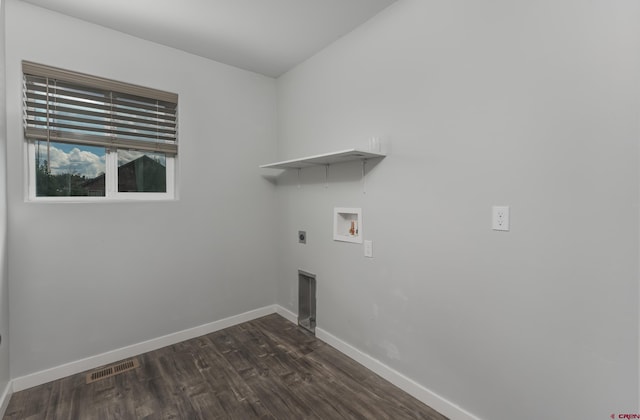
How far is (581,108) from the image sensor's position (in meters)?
1.28

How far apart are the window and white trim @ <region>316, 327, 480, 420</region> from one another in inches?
79.6

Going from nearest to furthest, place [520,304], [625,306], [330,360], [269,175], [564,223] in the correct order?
[625,306]
[564,223]
[520,304]
[330,360]
[269,175]

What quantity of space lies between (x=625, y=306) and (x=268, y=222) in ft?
8.99

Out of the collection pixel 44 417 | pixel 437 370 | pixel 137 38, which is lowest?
pixel 44 417

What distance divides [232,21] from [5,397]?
290cm

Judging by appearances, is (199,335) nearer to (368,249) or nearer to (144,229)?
(144,229)

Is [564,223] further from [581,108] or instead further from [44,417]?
[44,417]

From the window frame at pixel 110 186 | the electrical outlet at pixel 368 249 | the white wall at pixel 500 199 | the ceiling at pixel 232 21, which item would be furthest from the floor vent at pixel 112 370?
the ceiling at pixel 232 21

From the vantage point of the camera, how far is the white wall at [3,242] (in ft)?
5.97

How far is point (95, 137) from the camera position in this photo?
226 cm

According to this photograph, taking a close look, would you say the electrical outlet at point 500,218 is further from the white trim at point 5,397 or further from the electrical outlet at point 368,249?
the white trim at point 5,397

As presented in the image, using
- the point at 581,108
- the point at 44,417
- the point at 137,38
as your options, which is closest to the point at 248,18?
the point at 137,38

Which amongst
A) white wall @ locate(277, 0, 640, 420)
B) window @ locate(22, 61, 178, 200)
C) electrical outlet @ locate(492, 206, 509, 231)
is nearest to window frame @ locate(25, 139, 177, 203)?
window @ locate(22, 61, 178, 200)

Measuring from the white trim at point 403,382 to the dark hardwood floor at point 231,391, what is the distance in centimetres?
4
